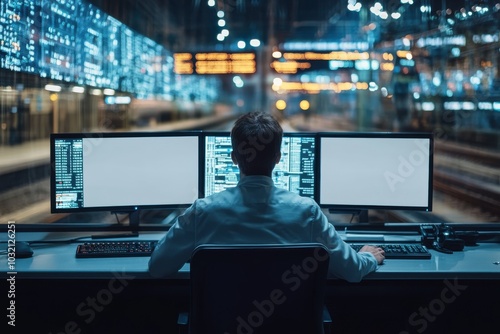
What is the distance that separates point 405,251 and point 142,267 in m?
1.05

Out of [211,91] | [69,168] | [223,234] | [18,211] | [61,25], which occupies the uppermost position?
[211,91]

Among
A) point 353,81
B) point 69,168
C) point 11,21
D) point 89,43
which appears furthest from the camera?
point 353,81

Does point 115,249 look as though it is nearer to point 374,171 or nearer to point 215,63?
point 374,171

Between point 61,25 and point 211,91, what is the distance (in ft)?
87.1

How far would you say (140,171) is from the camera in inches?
106

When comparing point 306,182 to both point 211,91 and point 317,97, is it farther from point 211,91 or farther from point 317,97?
point 211,91

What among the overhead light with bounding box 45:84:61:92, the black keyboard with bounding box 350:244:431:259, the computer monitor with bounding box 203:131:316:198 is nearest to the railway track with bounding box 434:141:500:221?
the computer monitor with bounding box 203:131:316:198

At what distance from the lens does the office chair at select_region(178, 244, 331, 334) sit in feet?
5.18

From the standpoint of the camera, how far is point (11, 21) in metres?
3.53

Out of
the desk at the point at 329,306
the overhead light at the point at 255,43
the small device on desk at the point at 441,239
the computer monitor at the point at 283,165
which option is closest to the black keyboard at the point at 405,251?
the small device on desk at the point at 441,239

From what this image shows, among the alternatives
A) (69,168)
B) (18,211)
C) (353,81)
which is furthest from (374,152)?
(353,81)

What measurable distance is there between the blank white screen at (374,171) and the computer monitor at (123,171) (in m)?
0.61

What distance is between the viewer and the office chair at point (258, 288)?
1.58 m

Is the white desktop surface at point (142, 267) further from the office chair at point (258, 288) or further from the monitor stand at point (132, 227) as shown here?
the office chair at point (258, 288)
